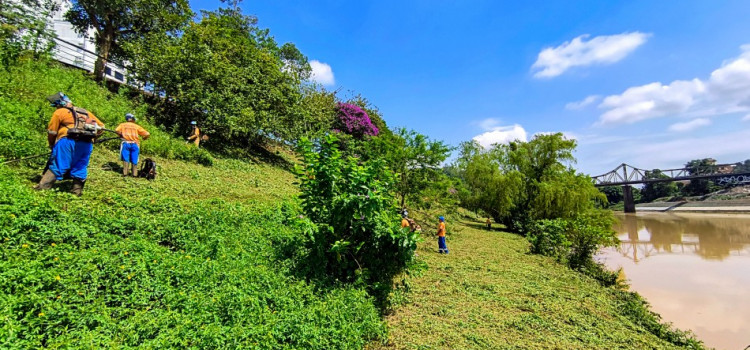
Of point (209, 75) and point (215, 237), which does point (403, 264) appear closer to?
point (215, 237)

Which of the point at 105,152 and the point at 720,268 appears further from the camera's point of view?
the point at 720,268

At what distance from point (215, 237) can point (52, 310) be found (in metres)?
2.27

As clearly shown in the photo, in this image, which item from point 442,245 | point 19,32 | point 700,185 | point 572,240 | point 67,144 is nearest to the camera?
point 67,144

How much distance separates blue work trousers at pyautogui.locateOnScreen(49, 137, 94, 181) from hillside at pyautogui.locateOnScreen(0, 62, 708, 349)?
37 centimetres

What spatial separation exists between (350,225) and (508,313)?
317 cm

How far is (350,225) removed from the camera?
4.83 m

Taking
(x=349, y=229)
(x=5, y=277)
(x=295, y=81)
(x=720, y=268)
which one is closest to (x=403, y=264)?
(x=349, y=229)

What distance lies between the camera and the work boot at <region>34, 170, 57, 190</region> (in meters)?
4.98

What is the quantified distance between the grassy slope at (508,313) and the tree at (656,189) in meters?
78.4

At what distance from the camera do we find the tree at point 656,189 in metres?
66.1

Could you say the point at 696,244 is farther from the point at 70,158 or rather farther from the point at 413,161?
the point at 70,158

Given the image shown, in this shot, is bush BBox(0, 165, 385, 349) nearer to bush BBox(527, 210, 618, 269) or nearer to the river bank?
bush BBox(527, 210, 618, 269)

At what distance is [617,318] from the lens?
578 cm

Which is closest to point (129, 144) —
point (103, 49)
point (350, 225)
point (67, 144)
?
point (67, 144)
